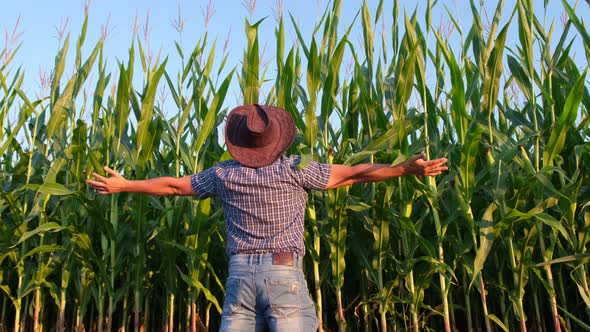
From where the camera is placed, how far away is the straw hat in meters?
2.23

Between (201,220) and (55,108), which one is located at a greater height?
(55,108)

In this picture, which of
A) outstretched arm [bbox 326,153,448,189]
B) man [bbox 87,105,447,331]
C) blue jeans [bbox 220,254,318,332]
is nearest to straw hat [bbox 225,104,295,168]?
man [bbox 87,105,447,331]

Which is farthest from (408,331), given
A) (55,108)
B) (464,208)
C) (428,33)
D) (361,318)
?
(55,108)

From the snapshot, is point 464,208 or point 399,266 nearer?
point 464,208

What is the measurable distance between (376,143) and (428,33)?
1.08 meters

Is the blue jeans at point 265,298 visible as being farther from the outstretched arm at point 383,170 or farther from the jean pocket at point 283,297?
the outstretched arm at point 383,170

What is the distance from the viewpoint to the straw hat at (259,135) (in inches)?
87.9

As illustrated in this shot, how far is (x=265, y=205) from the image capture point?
2135 mm

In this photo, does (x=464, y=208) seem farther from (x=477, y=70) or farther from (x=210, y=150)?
(x=210, y=150)

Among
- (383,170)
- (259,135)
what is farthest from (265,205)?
(383,170)

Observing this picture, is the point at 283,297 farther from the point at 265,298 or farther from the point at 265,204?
the point at 265,204

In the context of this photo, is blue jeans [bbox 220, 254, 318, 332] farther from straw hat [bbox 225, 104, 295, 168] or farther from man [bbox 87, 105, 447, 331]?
straw hat [bbox 225, 104, 295, 168]

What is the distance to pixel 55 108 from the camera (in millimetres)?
4047

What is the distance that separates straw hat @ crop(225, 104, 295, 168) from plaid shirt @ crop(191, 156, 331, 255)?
45 millimetres
